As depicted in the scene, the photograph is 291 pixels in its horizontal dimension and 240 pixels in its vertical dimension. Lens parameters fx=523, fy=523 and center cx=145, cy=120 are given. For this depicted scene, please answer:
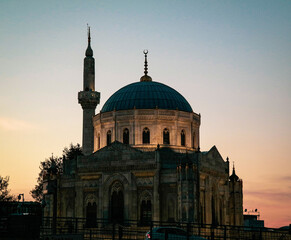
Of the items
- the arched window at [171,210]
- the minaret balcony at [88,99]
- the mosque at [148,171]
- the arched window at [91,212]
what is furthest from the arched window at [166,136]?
the minaret balcony at [88,99]

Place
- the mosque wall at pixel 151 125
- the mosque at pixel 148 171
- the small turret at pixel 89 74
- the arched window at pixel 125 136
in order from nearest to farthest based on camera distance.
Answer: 1. the mosque at pixel 148 171
2. the mosque wall at pixel 151 125
3. the arched window at pixel 125 136
4. the small turret at pixel 89 74

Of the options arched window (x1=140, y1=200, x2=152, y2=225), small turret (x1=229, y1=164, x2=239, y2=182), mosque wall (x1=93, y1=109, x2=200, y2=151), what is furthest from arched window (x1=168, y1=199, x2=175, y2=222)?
small turret (x1=229, y1=164, x2=239, y2=182)

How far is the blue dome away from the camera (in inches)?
2172

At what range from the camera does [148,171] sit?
1859 inches

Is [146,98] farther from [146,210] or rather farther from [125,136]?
[146,210]

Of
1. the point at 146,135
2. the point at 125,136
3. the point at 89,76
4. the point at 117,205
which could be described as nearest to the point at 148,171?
the point at 117,205

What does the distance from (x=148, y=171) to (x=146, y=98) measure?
11.0m

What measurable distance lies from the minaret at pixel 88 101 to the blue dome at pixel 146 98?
4.79m

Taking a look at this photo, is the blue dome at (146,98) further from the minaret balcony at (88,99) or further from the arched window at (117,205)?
the arched window at (117,205)

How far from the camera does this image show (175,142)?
53.8m

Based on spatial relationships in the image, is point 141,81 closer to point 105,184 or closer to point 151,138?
point 151,138

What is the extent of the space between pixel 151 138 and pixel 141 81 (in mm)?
9537

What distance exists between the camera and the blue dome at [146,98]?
5516 centimetres

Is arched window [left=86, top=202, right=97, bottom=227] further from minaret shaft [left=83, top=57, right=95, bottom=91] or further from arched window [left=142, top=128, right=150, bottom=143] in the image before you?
minaret shaft [left=83, top=57, right=95, bottom=91]
